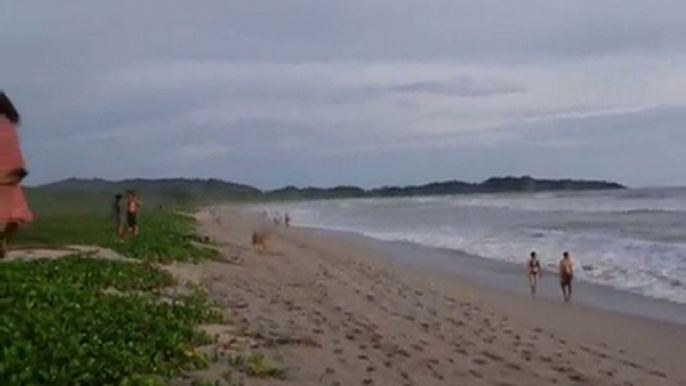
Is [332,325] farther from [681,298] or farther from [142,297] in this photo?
[681,298]

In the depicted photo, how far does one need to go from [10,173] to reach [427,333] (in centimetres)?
1255

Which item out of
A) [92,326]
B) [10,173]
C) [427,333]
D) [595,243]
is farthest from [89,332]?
[595,243]

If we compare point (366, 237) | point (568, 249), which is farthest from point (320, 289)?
point (366, 237)

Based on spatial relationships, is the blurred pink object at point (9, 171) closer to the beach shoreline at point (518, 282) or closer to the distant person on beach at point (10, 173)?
the distant person on beach at point (10, 173)

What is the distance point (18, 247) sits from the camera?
821 inches

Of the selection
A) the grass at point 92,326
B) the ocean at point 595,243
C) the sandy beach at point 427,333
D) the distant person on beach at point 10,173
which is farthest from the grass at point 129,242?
the distant person on beach at point 10,173

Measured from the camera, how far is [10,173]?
62.7 inches

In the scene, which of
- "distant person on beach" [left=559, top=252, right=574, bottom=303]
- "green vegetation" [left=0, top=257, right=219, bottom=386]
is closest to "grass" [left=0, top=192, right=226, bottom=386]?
"green vegetation" [left=0, top=257, right=219, bottom=386]

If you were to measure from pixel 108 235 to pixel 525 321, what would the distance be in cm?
1565

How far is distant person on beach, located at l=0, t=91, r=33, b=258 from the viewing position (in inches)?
62.1

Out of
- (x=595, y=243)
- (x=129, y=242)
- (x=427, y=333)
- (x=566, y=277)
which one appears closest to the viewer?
(x=427, y=333)

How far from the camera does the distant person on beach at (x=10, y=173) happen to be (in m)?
1.58

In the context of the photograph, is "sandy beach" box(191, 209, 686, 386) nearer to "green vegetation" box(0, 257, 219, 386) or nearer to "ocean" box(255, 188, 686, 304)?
"green vegetation" box(0, 257, 219, 386)

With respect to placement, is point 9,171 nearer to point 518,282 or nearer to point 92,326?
point 92,326
